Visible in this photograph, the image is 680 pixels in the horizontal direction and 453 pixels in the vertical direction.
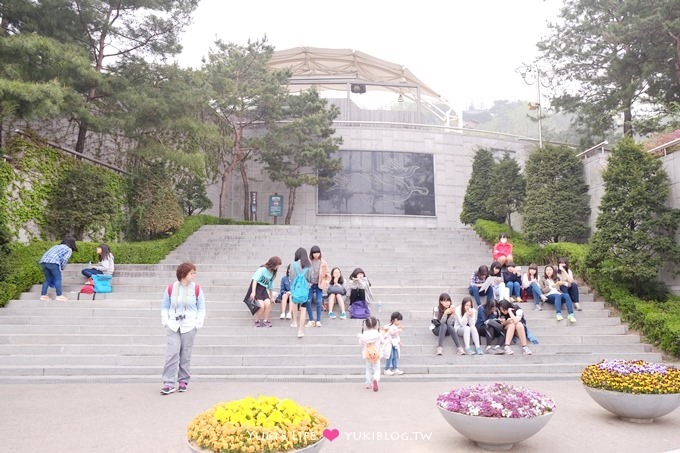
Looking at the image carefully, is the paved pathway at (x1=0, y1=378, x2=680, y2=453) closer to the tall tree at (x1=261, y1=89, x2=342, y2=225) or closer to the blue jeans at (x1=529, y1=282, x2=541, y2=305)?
the blue jeans at (x1=529, y1=282, x2=541, y2=305)

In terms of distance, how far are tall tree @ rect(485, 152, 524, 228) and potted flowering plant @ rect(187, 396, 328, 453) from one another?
52.0 ft

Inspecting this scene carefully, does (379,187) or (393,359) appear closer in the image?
(393,359)

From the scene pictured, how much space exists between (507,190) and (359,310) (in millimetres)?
10318

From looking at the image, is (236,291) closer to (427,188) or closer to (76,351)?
(76,351)

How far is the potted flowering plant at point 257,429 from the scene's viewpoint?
288cm

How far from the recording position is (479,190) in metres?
19.4

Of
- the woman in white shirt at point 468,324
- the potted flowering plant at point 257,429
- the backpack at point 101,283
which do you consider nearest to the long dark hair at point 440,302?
the woman in white shirt at point 468,324

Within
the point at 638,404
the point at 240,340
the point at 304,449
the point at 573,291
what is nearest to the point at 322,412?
the point at 304,449

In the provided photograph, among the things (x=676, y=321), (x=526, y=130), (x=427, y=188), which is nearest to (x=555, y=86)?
(x=427, y=188)

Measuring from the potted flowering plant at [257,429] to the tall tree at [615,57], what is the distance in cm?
1623

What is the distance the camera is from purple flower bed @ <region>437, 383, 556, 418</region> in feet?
13.0

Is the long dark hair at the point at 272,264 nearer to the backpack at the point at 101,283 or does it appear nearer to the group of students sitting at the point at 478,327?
the group of students sitting at the point at 478,327

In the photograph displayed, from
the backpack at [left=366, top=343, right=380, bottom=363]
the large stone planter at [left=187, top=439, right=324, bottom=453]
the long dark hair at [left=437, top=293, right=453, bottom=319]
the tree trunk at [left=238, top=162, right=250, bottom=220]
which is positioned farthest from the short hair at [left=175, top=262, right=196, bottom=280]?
the tree trunk at [left=238, top=162, right=250, bottom=220]

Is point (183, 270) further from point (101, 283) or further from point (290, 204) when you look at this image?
point (290, 204)
